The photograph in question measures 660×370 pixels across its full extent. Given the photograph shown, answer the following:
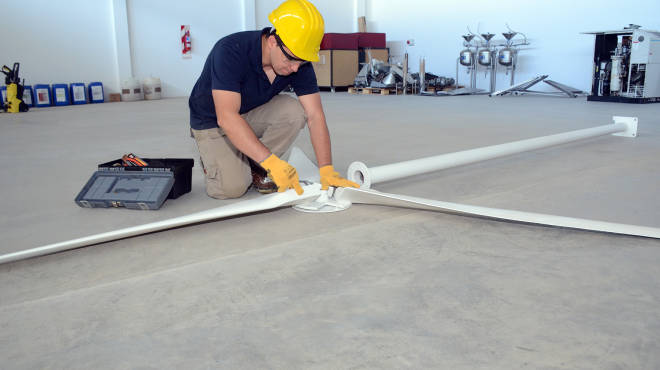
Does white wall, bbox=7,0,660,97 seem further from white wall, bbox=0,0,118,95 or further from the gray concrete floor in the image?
the gray concrete floor

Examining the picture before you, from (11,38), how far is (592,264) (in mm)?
8467

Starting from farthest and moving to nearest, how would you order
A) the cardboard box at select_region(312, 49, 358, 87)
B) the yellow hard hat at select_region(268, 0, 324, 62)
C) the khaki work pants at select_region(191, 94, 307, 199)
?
1. the cardboard box at select_region(312, 49, 358, 87)
2. the khaki work pants at select_region(191, 94, 307, 199)
3. the yellow hard hat at select_region(268, 0, 324, 62)

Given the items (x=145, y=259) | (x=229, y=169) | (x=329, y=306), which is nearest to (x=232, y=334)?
(x=329, y=306)

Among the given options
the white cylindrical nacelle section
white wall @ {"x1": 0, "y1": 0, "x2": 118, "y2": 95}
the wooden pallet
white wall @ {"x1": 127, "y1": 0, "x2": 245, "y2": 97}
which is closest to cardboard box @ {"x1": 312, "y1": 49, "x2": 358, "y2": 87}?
the wooden pallet

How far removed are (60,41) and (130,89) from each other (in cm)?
123

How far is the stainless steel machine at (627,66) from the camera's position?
6828mm

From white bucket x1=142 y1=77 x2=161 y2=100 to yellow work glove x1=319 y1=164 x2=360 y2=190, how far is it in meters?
7.75

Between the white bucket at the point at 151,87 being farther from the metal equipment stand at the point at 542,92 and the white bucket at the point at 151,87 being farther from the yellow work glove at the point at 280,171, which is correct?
the yellow work glove at the point at 280,171

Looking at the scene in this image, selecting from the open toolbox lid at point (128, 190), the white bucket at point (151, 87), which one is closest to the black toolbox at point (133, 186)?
the open toolbox lid at point (128, 190)

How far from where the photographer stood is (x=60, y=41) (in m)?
8.08

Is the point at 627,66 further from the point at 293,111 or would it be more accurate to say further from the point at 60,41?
the point at 60,41

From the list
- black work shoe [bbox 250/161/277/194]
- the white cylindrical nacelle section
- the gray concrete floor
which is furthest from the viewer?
black work shoe [bbox 250/161/277/194]

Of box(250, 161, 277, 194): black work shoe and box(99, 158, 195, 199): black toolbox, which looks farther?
box(250, 161, 277, 194): black work shoe

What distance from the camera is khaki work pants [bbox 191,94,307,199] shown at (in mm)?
2270
